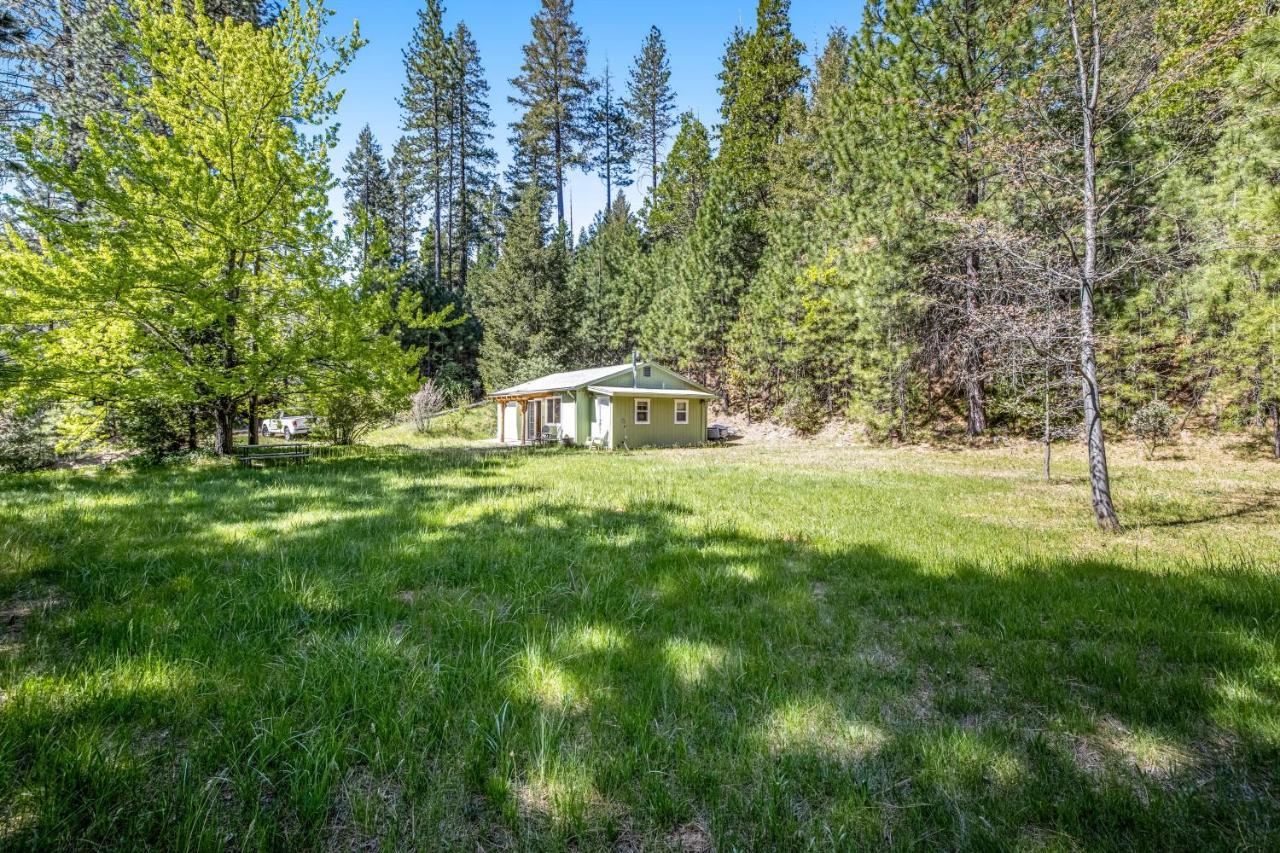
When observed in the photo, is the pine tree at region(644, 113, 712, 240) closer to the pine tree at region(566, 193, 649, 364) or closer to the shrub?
the pine tree at region(566, 193, 649, 364)

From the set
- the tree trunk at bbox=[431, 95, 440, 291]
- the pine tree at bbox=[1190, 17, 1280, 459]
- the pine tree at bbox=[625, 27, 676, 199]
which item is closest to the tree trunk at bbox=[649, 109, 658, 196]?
the pine tree at bbox=[625, 27, 676, 199]

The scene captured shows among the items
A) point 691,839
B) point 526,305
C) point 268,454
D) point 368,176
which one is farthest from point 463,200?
point 691,839

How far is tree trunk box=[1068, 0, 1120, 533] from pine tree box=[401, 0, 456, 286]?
33.8 meters

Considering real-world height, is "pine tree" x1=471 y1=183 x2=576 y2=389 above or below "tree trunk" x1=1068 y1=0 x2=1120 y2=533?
above

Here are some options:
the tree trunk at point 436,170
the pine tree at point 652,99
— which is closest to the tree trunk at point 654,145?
the pine tree at point 652,99

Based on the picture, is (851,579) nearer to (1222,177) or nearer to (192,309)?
(192,309)

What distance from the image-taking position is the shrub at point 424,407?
85.8 ft

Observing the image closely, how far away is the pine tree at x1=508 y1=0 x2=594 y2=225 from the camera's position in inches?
1362

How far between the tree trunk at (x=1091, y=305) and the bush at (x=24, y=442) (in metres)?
19.1

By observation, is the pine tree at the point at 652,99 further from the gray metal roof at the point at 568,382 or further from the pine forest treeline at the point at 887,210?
the gray metal roof at the point at 568,382

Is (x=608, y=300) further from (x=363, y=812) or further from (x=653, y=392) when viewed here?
(x=363, y=812)

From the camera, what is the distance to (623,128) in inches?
1542

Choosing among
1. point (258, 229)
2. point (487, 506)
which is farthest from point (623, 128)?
point (487, 506)

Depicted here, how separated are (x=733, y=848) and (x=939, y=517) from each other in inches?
257
